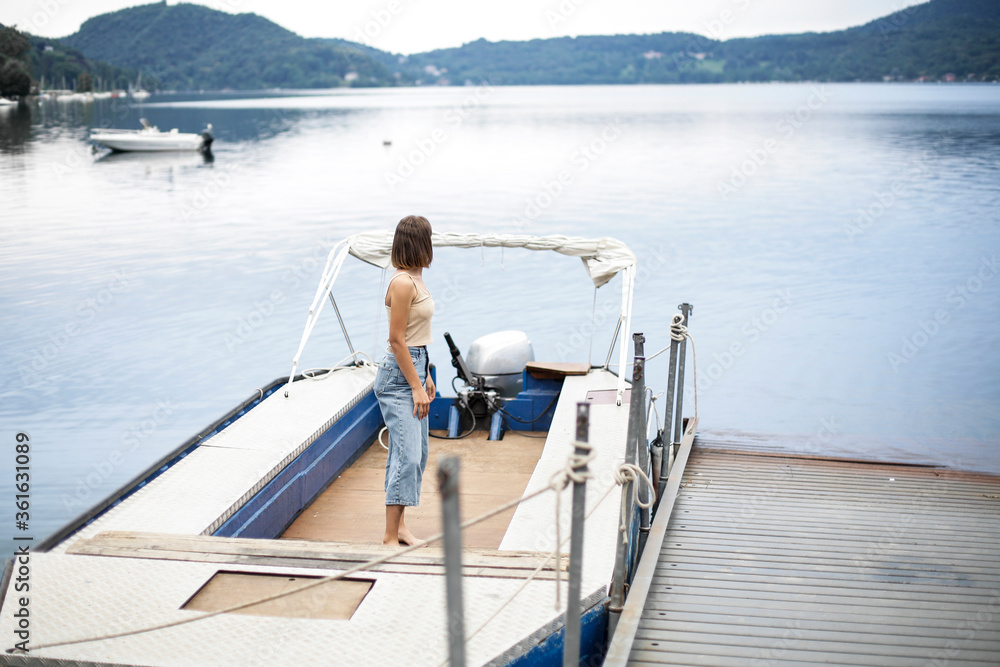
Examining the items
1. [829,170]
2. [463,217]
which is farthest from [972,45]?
[463,217]

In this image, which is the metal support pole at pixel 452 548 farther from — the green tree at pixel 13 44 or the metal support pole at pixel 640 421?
the green tree at pixel 13 44

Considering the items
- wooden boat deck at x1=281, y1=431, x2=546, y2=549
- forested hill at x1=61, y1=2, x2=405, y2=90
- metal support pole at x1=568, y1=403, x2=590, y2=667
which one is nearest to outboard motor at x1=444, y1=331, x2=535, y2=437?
wooden boat deck at x1=281, y1=431, x2=546, y2=549

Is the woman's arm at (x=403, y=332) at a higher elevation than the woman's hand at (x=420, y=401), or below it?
higher

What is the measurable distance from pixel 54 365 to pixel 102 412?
302 centimetres

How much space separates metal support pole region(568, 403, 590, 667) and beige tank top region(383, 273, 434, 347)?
1.97 metres

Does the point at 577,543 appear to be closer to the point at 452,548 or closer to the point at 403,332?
the point at 452,548

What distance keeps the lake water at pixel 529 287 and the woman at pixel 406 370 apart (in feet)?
16.2

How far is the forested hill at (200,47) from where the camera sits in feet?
491

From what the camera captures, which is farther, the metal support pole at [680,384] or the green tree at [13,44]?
the green tree at [13,44]

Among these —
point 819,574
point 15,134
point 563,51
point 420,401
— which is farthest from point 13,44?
point 563,51

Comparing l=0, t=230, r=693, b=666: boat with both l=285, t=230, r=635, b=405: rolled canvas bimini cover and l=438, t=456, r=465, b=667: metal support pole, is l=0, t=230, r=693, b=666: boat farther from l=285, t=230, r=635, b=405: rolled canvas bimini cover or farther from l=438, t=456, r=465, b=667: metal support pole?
l=285, t=230, r=635, b=405: rolled canvas bimini cover

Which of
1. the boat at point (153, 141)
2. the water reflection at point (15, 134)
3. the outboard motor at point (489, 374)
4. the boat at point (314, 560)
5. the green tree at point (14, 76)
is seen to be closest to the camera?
the boat at point (314, 560)

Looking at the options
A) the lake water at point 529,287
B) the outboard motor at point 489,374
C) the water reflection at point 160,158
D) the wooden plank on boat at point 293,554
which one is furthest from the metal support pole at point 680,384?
the water reflection at point 160,158

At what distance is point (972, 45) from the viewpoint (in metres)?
113
